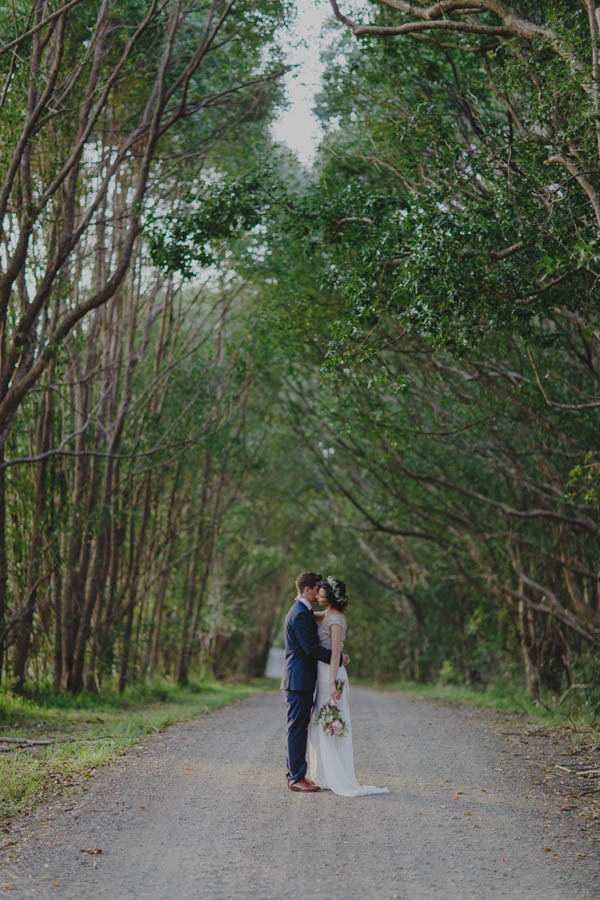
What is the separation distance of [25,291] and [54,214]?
1218 mm

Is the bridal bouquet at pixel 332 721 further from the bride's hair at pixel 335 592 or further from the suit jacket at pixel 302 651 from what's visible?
the bride's hair at pixel 335 592

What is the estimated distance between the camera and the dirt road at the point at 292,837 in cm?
523

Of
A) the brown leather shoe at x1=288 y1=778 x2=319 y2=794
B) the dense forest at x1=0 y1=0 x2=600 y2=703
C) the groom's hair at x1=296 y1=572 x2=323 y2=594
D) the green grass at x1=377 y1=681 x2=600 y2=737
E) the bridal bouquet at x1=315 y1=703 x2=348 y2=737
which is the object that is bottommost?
the brown leather shoe at x1=288 y1=778 x2=319 y2=794

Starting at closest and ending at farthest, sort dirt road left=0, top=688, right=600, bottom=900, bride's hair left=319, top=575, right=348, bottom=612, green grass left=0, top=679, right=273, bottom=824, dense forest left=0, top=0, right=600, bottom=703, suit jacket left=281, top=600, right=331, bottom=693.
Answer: dirt road left=0, top=688, right=600, bottom=900 → green grass left=0, top=679, right=273, bottom=824 → suit jacket left=281, top=600, right=331, bottom=693 → bride's hair left=319, top=575, right=348, bottom=612 → dense forest left=0, top=0, right=600, bottom=703

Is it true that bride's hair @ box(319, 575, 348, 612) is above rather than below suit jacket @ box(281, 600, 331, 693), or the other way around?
above

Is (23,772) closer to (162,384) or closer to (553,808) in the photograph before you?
(553,808)

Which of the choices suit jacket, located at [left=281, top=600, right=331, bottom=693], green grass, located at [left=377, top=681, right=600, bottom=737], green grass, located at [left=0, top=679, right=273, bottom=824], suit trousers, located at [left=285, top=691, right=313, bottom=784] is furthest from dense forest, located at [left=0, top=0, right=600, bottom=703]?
suit trousers, located at [left=285, top=691, right=313, bottom=784]

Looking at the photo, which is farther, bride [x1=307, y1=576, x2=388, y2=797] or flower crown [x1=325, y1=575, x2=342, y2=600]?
flower crown [x1=325, y1=575, x2=342, y2=600]

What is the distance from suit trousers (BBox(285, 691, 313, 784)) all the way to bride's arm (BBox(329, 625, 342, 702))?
0.76 ft

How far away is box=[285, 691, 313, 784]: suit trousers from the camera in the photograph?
8.12 meters

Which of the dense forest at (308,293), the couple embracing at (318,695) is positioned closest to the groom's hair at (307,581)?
the couple embracing at (318,695)

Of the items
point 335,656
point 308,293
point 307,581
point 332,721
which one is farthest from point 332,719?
point 308,293

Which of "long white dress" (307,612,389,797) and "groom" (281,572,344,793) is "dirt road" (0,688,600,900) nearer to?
"long white dress" (307,612,389,797)

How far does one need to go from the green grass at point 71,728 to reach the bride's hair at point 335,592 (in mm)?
2721
